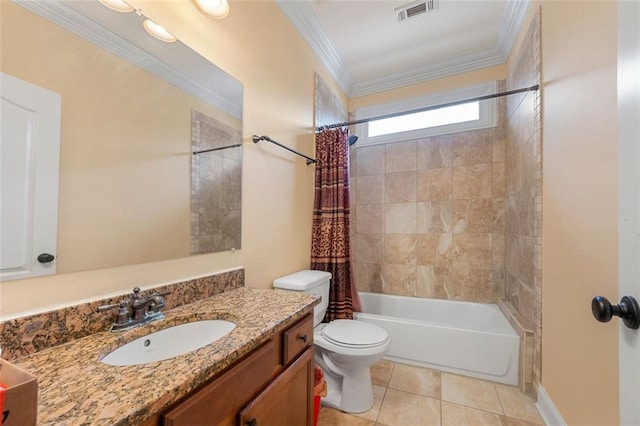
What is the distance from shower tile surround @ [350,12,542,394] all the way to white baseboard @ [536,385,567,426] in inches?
6.1

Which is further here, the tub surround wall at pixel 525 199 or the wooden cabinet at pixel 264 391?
the tub surround wall at pixel 525 199

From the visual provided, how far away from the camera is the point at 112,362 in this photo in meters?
0.73

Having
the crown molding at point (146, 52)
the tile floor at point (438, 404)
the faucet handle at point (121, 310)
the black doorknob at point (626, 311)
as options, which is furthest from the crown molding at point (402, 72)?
the tile floor at point (438, 404)

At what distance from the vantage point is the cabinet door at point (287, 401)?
790 millimetres

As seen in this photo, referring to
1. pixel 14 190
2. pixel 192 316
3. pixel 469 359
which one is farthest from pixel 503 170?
pixel 14 190

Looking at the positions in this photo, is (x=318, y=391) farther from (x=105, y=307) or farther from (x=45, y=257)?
(x=45, y=257)

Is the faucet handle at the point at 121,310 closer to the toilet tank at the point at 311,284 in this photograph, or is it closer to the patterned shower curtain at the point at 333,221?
the toilet tank at the point at 311,284

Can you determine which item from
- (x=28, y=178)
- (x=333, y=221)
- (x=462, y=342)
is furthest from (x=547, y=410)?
(x=28, y=178)

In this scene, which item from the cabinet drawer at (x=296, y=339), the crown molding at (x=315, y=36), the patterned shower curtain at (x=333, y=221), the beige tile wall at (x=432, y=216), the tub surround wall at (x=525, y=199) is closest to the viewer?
the cabinet drawer at (x=296, y=339)

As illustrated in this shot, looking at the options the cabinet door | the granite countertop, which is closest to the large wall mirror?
the granite countertop

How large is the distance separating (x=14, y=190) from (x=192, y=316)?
0.62 metres

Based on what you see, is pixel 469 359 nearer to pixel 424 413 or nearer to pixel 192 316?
pixel 424 413

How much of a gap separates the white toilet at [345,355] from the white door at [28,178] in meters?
1.11

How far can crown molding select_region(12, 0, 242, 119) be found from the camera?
76 centimetres
